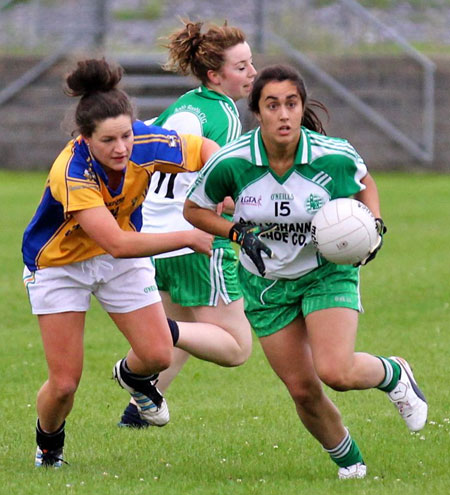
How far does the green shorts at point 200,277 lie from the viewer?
681cm

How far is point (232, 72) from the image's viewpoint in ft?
23.0

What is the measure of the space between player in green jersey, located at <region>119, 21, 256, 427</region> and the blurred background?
17958 mm

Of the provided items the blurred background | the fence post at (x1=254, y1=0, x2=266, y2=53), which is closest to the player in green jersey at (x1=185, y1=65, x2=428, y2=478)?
the blurred background

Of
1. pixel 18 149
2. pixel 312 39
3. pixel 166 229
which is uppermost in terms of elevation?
pixel 166 229

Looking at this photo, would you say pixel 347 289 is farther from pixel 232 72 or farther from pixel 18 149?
pixel 18 149

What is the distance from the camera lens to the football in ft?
16.8

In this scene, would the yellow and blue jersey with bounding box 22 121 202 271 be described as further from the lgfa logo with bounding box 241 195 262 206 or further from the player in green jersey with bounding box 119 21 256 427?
the player in green jersey with bounding box 119 21 256 427

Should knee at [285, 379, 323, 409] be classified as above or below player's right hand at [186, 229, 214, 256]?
below

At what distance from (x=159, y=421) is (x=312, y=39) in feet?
70.5

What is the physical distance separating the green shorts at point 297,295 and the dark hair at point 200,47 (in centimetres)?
194

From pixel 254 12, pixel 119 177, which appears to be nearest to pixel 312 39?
pixel 254 12

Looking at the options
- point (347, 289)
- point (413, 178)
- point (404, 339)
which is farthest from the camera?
point (413, 178)

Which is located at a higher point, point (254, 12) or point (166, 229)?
point (166, 229)

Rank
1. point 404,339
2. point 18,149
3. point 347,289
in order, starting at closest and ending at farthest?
point 347,289, point 404,339, point 18,149
